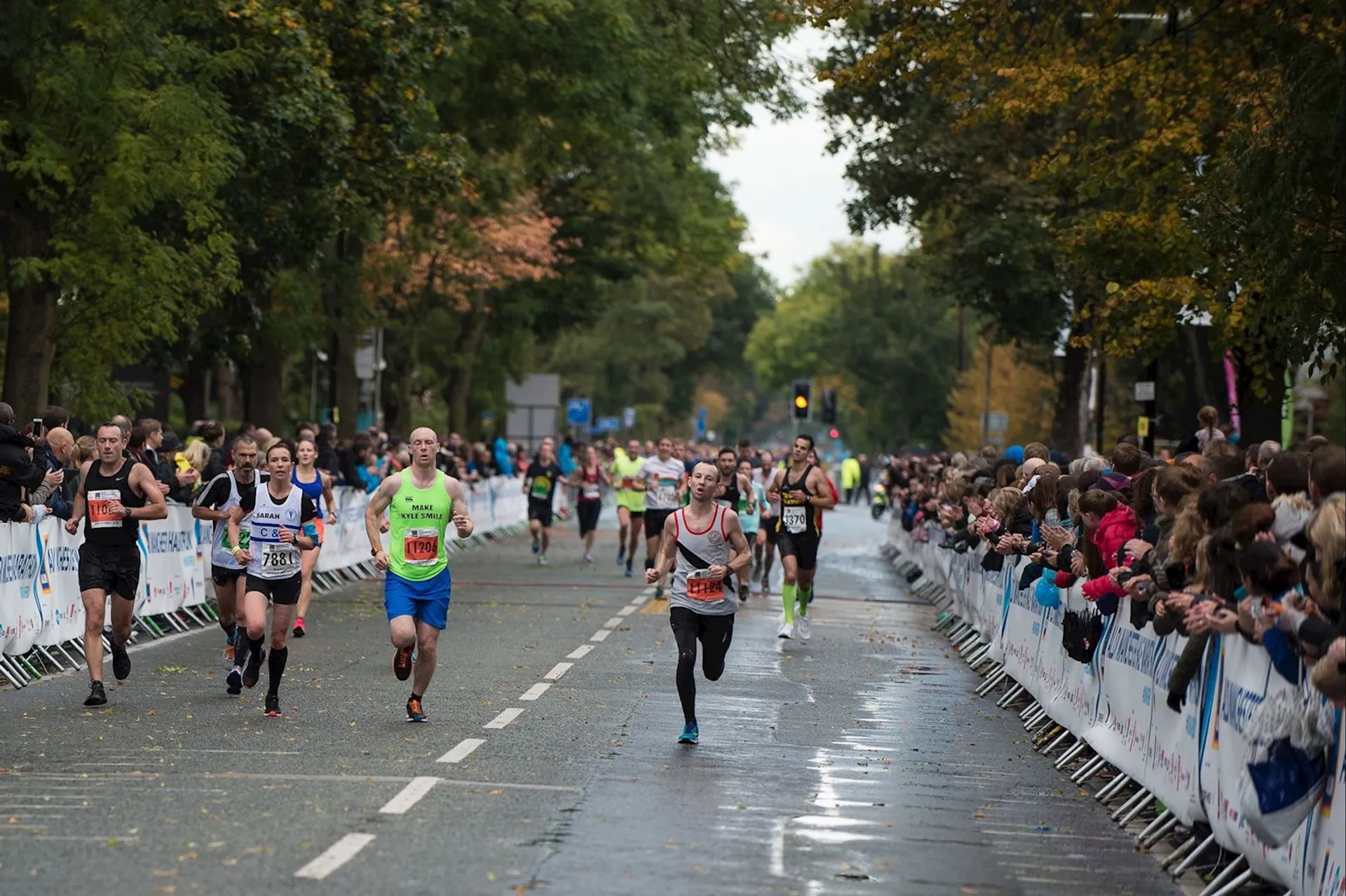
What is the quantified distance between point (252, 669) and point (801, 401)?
27977 millimetres

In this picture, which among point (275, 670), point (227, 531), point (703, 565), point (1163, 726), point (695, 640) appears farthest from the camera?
point (227, 531)

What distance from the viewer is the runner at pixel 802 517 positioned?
19.7m

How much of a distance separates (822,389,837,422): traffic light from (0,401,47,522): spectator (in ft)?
114

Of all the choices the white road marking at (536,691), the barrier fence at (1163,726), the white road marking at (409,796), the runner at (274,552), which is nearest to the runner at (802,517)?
the barrier fence at (1163,726)

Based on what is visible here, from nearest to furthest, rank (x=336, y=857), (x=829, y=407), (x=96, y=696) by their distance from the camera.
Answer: (x=336, y=857) < (x=96, y=696) < (x=829, y=407)

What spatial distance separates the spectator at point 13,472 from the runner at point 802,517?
7.06 metres

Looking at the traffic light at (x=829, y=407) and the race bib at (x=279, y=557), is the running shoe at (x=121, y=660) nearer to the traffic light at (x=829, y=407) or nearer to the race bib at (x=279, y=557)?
the race bib at (x=279, y=557)

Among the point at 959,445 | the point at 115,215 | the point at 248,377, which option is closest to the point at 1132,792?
the point at 115,215

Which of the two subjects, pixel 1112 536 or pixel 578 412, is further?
pixel 578 412

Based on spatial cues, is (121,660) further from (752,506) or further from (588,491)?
(588,491)

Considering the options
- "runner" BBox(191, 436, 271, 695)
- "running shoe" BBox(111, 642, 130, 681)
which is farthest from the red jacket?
"running shoe" BBox(111, 642, 130, 681)

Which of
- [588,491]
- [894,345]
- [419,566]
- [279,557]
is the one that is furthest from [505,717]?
[894,345]

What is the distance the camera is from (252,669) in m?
14.0

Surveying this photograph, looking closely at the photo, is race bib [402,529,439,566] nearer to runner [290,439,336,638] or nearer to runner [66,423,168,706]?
runner [290,439,336,638]
